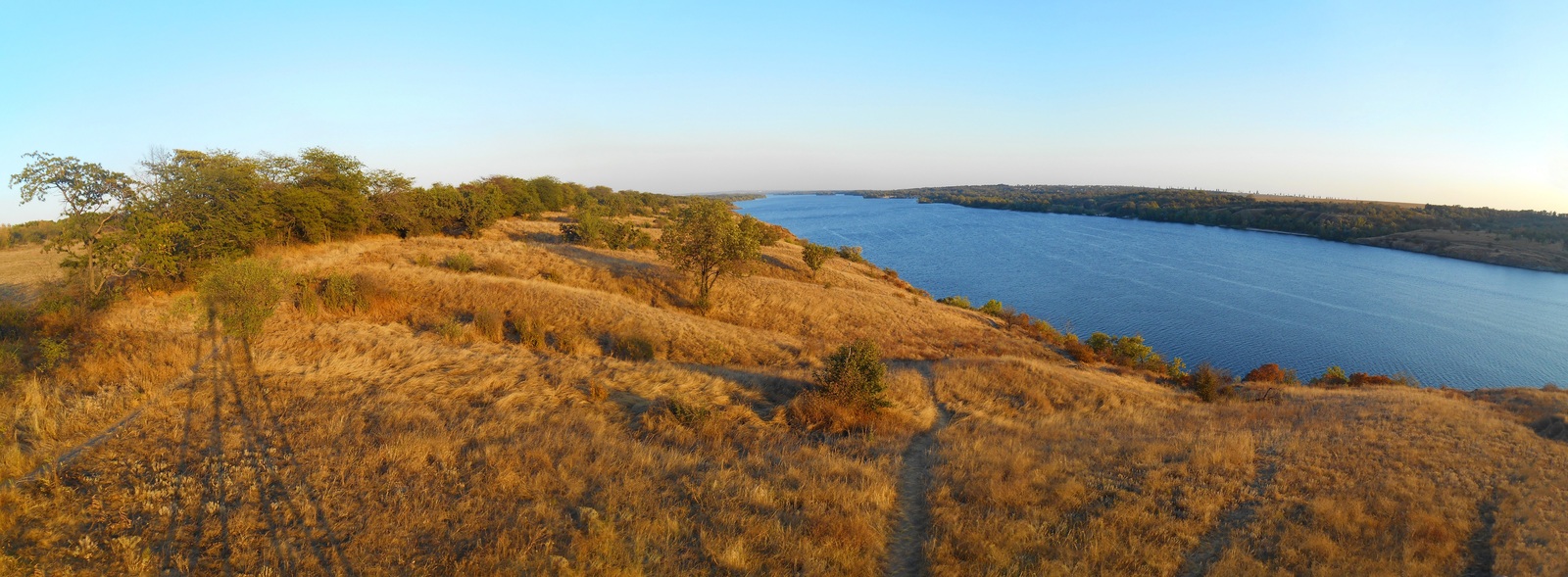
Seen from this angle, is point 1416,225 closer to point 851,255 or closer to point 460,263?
point 851,255

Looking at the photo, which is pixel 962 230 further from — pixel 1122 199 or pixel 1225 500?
pixel 1225 500

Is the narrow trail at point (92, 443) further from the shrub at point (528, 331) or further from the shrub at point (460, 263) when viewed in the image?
the shrub at point (460, 263)

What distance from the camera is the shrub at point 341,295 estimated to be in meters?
16.4

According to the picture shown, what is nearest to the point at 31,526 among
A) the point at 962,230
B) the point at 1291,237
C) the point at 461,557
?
the point at 461,557

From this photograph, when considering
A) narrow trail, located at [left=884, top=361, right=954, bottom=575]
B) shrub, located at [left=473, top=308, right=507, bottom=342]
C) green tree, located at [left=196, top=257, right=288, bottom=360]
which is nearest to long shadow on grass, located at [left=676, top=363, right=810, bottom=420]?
narrow trail, located at [left=884, top=361, right=954, bottom=575]

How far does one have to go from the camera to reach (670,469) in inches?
306

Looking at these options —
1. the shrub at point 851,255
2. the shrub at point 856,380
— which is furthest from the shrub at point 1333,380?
the shrub at point 851,255

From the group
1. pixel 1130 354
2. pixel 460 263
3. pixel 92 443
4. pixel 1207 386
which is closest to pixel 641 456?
pixel 92 443

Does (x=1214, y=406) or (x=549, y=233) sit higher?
(x=549, y=233)

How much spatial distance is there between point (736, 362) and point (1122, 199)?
151 m

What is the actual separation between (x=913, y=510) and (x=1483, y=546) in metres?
6.46

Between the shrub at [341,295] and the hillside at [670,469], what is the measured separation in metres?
0.44

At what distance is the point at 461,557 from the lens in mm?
5371

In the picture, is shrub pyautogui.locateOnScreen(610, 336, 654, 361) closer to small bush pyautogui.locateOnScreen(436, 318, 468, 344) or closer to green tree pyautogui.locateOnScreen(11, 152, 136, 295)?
small bush pyautogui.locateOnScreen(436, 318, 468, 344)
